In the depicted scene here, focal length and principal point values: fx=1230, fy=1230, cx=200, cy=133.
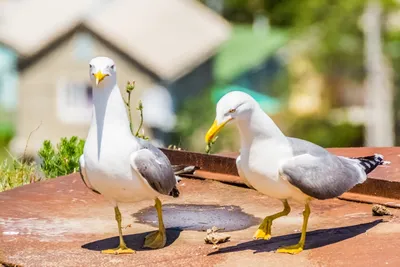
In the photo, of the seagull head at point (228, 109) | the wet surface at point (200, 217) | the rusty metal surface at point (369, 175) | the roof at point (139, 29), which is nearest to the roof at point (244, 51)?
the roof at point (139, 29)

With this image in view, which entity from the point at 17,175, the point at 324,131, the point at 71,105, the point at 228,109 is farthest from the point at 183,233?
the point at 71,105

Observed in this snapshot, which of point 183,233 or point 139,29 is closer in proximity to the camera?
point 183,233

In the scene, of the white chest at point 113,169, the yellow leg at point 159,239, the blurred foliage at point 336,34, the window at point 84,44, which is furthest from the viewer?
the blurred foliage at point 336,34

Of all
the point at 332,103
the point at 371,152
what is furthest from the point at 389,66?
the point at 371,152

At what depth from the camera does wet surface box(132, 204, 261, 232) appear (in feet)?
23.7

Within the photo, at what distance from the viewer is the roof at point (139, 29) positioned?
4350cm

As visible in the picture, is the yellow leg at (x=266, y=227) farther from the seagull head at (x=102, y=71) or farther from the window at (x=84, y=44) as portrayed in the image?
the window at (x=84, y=44)

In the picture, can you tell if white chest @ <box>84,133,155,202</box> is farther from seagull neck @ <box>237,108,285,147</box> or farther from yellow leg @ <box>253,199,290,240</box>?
yellow leg @ <box>253,199,290,240</box>

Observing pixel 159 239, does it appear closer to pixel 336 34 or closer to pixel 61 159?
pixel 61 159

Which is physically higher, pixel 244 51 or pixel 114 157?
pixel 244 51

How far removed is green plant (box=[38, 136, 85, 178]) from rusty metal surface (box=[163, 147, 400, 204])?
120 centimetres

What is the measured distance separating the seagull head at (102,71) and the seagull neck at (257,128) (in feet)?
2.41

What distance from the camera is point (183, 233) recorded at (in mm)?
7031

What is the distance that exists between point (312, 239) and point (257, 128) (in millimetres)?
722
